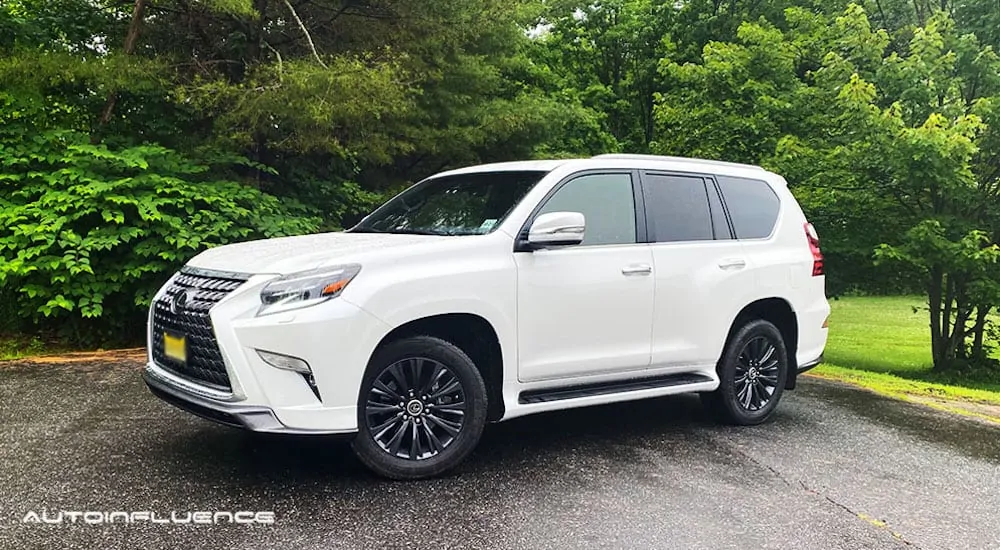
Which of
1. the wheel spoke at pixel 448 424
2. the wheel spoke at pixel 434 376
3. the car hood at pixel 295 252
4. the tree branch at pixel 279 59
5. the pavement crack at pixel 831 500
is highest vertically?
the tree branch at pixel 279 59

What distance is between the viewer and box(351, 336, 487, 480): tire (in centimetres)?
383

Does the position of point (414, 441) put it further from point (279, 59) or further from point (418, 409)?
point (279, 59)

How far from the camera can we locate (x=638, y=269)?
4742mm

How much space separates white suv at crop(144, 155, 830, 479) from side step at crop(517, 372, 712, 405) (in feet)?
0.05

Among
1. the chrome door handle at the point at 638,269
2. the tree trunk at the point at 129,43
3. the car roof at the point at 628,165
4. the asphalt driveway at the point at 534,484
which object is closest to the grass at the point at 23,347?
the asphalt driveway at the point at 534,484

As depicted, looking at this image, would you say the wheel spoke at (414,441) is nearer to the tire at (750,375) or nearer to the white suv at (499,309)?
the white suv at (499,309)

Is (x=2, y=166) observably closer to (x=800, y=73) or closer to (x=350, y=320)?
(x=350, y=320)

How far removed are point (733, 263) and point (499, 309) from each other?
6.70 feet

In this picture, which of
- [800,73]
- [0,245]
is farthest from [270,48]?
[800,73]

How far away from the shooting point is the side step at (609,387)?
4.35m

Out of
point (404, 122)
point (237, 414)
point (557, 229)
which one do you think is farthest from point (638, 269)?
point (404, 122)

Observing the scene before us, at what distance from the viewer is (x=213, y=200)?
7.82m

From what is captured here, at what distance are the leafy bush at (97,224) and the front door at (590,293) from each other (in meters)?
4.56

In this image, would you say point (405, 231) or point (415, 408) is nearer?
point (415, 408)
